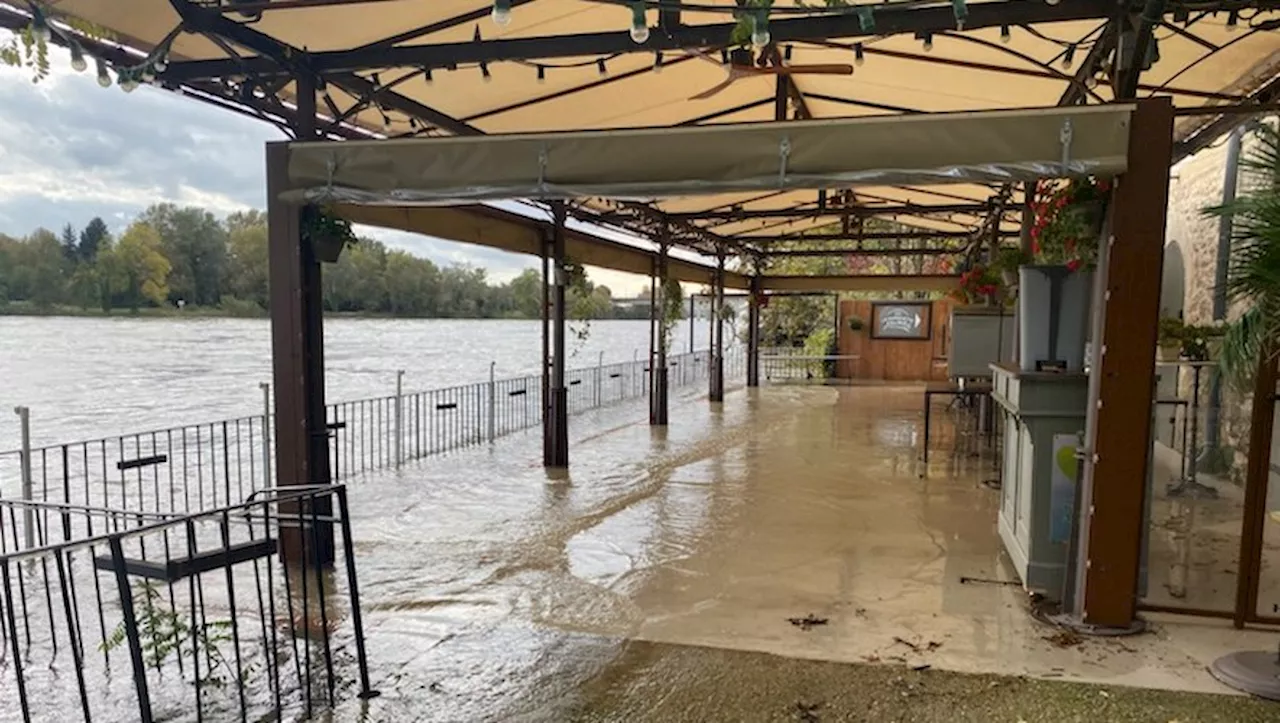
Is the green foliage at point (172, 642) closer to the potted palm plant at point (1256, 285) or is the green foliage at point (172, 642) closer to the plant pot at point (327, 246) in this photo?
the plant pot at point (327, 246)

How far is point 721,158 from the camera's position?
3.51 meters

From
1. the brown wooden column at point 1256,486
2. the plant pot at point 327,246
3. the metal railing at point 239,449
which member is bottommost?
the metal railing at point 239,449

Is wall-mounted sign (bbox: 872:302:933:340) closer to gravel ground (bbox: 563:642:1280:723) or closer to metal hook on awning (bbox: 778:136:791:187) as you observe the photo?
metal hook on awning (bbox: 778:136:791:187)

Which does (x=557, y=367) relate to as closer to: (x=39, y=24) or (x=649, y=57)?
(x=649, y=57)

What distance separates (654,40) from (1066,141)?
1.92 meters

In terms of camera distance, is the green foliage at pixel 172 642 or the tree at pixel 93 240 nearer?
the green foliage at pixel 172 642

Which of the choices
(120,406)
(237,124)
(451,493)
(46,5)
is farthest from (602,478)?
(120,406)

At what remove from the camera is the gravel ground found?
2678 millimetres

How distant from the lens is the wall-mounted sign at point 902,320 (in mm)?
17219

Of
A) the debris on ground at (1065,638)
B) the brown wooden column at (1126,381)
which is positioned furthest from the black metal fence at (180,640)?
the brown wooden column at (1126,381)

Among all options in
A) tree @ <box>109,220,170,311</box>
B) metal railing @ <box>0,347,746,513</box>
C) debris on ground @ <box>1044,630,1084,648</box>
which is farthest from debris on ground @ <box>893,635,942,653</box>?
tree @ <box>109,220,170,311</box>

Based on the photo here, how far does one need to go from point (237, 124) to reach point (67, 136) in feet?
27.8

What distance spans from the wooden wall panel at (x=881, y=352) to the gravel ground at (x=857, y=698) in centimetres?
1509

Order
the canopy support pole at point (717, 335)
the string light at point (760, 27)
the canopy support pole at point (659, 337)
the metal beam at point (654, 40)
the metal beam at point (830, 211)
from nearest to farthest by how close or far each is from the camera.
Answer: the string light at point (760, 27)
the metal beam at point (654, 40)
the metal beam at point (830, 211)
the canopy support pole at point (659, 337)
the canopy support pole at point (717, 335)
